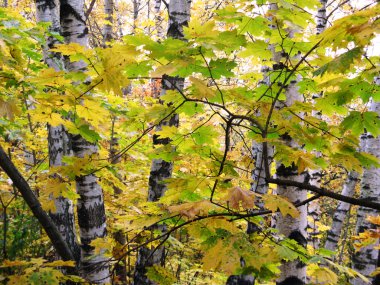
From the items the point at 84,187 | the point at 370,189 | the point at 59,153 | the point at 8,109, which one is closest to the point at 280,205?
the point at 8,109

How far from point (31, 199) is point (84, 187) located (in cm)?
99

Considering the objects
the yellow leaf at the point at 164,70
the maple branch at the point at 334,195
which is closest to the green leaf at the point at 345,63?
the maple branch at the point at 334,195

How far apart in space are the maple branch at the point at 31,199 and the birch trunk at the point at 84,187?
0.79 meters

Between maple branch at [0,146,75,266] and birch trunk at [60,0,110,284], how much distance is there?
793 millimetres

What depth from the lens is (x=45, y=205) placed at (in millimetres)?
1836

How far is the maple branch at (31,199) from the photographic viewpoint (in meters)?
1.75

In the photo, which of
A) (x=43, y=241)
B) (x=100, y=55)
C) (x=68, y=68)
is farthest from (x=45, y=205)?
(x=43, y=241)

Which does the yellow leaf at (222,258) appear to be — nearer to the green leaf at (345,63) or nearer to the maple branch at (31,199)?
the green leaf at (345,63)

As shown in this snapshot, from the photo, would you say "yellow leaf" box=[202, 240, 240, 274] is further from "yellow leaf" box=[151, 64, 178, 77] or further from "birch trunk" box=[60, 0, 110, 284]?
"birch trunk" box=[60, 0, 110, 284]

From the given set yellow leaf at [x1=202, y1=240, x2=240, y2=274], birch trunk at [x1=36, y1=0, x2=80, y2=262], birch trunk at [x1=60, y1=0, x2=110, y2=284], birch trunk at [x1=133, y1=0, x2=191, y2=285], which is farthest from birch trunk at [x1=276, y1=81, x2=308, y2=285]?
birch trunk at [x1=36, y1=0, x2=80, y2=262]

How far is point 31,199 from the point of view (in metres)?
1.83

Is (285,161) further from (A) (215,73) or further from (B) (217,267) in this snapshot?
(B) (217,267)

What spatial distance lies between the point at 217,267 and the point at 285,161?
83 cm

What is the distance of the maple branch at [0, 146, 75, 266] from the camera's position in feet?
5.74
